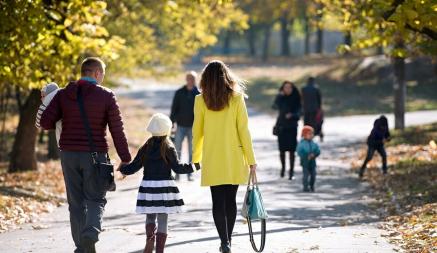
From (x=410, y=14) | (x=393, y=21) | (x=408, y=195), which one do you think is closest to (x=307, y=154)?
(x=408, y=195)

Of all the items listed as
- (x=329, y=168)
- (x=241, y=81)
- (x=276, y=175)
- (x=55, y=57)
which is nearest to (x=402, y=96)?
(x=329, y=168)

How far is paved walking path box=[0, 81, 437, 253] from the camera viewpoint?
11086 millimetres

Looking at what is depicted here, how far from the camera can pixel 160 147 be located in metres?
9.65

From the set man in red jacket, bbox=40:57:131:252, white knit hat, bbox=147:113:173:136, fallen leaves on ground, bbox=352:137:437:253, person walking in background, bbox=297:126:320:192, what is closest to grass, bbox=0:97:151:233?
person walking in background, bbox=297:126:320:192

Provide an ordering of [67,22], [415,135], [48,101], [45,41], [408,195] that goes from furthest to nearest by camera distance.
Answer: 1. [415,135]
2. [45,41]
3. [67,22]
4. [408,195]
5. [48,101]

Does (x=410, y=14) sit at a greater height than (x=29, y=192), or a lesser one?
greater

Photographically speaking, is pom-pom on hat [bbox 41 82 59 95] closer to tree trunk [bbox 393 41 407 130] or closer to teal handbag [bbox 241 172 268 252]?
teal handbag [bbox 241 172 268 252]

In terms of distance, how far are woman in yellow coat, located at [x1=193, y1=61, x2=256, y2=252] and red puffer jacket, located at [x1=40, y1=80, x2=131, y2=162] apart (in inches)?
33.5

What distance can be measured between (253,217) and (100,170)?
1.57 metres

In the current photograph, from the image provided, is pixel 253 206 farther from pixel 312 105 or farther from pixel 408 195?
pixel 312 105

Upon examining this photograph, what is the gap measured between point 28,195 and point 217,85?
7985 millimetres

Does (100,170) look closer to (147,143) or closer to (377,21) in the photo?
(147,143)

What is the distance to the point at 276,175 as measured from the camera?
20.8m

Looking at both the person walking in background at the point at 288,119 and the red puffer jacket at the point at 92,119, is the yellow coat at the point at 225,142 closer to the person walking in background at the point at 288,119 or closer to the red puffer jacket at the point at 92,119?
the red puffer jacket at the point at 92,119
